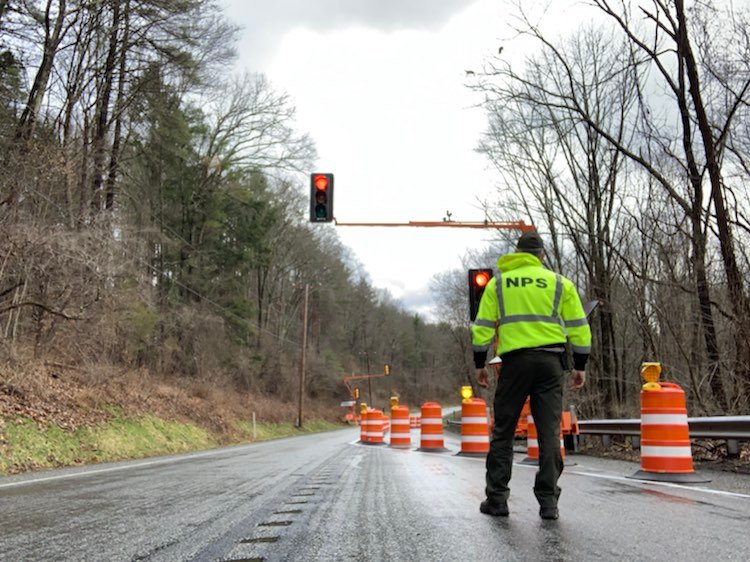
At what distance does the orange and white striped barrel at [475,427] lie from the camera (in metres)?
10.9

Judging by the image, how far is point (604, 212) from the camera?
18.1 metres

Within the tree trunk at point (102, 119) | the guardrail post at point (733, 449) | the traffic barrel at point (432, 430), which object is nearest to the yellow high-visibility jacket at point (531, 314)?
the guardrail post at point (733, 449)

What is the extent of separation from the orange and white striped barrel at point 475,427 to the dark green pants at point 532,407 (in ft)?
22.4

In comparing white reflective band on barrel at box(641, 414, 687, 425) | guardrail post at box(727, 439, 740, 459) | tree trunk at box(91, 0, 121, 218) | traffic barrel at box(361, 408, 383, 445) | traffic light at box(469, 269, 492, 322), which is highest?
tree trunk at box(91, 0, 121, 218)

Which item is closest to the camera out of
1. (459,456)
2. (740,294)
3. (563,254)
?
(740,294)

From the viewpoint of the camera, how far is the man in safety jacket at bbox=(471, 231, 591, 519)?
405 cm

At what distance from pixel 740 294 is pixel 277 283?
41.8 m

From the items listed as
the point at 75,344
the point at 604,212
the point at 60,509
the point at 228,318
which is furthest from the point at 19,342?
the point at 228,318

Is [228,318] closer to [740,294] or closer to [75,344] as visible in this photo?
[75,344]

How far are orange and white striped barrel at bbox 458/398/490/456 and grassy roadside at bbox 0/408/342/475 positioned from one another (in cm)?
779

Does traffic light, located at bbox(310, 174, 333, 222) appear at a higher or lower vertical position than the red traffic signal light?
higher

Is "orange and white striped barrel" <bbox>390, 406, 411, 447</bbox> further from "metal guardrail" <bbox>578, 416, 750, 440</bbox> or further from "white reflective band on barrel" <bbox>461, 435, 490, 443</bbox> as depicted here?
"metal guardrail" <bbox>578, 416, 750, 440</bbox>

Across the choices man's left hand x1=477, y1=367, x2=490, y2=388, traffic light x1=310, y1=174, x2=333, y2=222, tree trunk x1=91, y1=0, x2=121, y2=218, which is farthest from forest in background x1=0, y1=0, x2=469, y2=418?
man's left hand x1=477, y1=367, x2=490, y2=388

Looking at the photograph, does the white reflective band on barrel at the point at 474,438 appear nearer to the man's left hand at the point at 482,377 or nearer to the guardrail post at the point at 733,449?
the guardrail post at the point at 733,449
